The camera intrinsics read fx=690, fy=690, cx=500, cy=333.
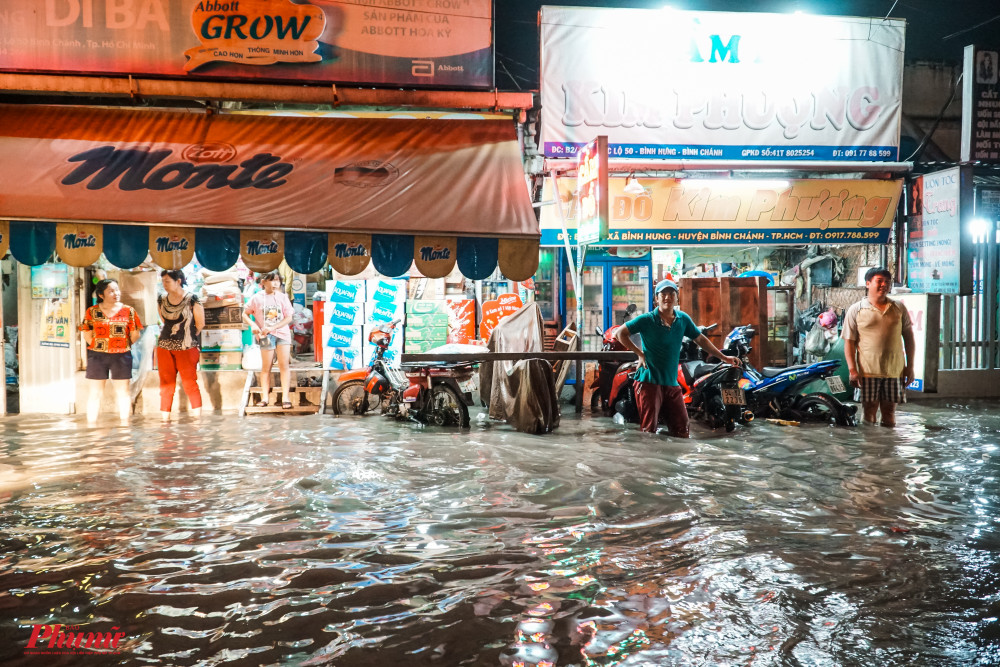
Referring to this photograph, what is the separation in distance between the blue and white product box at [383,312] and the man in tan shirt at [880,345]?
20.9ft

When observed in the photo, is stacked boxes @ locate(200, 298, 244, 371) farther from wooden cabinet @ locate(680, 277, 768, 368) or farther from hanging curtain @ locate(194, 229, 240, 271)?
wooden cabinet @ locate(680, 277, 768, 368)

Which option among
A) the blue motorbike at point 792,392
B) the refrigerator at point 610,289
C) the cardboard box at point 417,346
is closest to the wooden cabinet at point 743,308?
the refrigerator at point 610,289

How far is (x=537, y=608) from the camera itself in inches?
134

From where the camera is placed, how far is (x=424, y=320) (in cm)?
1117

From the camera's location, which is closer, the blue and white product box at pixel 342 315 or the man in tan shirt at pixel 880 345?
the man in tan shirt at pixel 880 345

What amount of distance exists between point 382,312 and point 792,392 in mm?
6082

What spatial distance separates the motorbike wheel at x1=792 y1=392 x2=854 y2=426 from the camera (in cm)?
860

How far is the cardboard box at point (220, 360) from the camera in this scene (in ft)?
33.7

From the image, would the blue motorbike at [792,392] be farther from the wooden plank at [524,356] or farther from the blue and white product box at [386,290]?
the blue and white product box at [386,290]

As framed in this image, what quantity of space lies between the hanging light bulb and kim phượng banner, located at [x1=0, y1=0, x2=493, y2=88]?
3.02 m

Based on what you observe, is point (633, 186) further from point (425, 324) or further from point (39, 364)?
point (39, 364)

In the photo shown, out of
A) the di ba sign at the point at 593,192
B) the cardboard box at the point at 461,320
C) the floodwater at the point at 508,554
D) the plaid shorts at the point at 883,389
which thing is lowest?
the floodwater at the point at 508,554

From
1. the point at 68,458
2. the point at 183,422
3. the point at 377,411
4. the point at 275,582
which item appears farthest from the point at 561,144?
the point at 275,582

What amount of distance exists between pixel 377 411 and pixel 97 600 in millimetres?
6920
